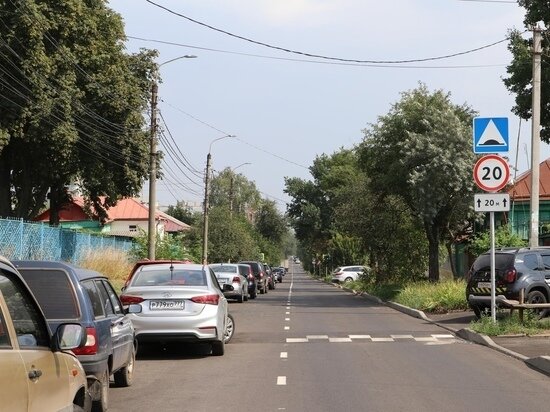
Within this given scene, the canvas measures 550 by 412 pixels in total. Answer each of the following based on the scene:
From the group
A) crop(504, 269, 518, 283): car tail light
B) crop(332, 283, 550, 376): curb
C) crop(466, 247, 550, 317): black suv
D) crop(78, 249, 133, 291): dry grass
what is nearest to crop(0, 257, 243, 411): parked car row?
crop(332, 283, 550, 376): curb

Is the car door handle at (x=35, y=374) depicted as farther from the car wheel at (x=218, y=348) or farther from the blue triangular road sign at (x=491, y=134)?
the blue triangular road sign at (x=491, y=134)

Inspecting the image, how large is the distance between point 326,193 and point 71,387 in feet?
281

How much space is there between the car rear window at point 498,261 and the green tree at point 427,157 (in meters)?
9.64

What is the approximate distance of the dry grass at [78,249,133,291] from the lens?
32219 mm

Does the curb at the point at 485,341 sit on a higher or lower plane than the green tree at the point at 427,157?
lower

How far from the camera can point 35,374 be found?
4.64m

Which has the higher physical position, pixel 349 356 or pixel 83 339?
pixel 83 339

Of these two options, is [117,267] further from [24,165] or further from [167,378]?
[167,378]

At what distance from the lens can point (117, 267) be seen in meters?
33.4

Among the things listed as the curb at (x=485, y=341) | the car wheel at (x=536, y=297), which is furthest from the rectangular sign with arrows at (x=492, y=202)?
the car wheel at (x=536, y=297)

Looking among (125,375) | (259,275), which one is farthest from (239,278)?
(125,375)

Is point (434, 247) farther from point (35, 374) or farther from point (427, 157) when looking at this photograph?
point (35, 374)

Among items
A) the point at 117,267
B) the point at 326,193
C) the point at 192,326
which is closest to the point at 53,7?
the point at 117,267

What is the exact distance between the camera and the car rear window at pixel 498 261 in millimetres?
19000
